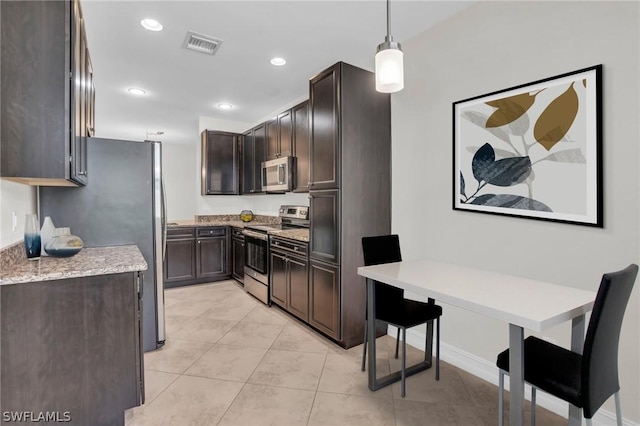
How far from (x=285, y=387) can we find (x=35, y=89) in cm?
225

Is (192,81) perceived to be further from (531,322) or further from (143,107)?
(531,322)

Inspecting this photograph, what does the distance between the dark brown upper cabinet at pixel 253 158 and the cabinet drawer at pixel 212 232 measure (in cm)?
73

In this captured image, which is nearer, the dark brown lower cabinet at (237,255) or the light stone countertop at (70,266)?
the light stone countertop at (70,266)

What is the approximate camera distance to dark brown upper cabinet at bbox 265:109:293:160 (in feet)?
13.6

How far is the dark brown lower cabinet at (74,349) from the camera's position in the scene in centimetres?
158

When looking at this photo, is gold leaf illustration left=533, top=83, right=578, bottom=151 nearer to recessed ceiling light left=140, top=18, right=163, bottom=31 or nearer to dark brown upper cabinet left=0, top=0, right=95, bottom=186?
dark brown upper cabinet left=0, top=0, right=95, bottom=186

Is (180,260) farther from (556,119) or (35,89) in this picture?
(556,119)

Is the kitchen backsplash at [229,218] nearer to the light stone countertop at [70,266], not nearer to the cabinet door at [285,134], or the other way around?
the cabinet door at [285,134]

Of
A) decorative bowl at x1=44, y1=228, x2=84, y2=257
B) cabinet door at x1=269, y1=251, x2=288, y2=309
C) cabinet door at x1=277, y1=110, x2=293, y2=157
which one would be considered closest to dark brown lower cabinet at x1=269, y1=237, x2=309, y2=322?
cabinet door at x1=269, y1=251, x2=288, y2=309

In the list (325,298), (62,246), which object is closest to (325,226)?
(325,298)

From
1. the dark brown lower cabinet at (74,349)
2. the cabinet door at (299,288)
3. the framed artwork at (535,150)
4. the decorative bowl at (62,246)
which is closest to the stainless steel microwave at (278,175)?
the cabinet door at (299,288)

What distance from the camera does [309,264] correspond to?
129 inches

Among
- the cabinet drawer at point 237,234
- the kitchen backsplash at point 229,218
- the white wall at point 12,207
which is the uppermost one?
the white wall at point 12,207

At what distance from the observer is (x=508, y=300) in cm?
154
